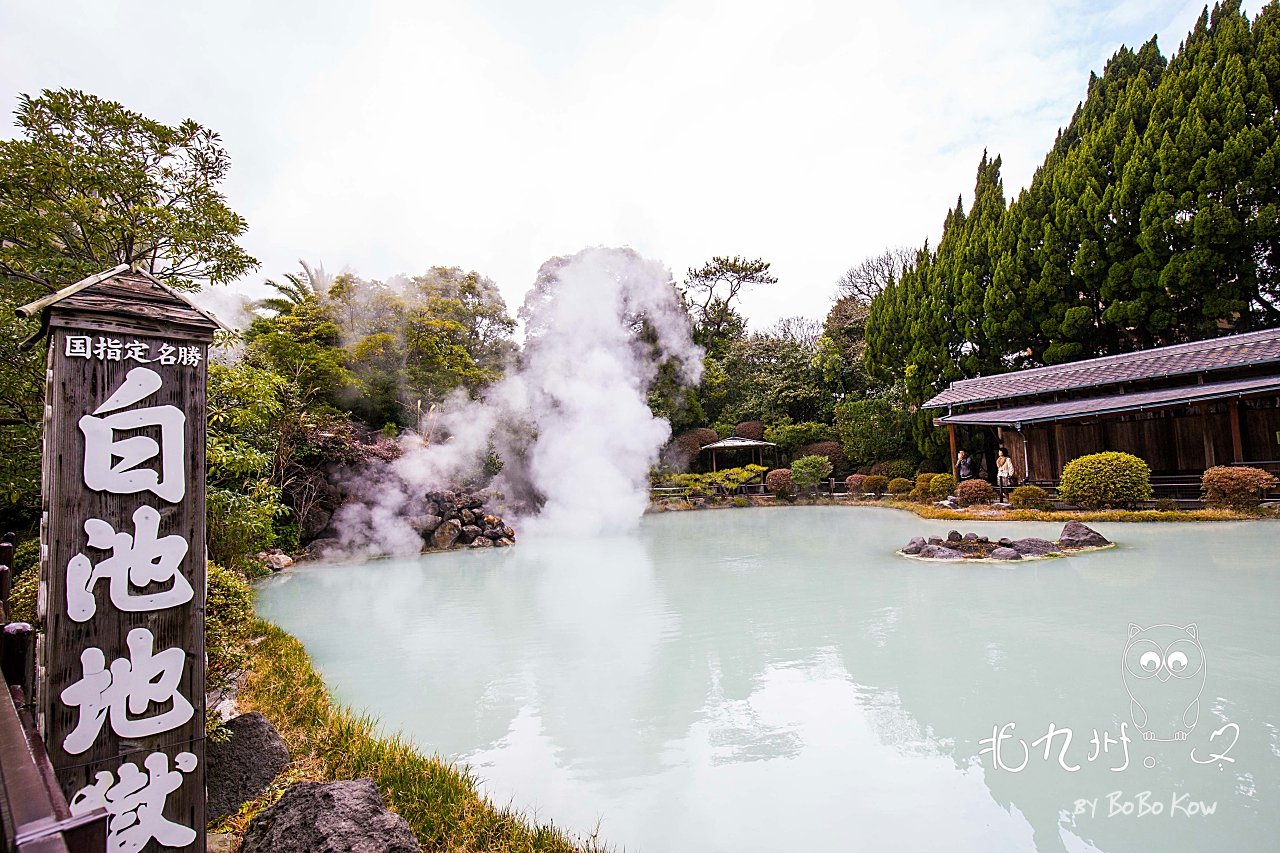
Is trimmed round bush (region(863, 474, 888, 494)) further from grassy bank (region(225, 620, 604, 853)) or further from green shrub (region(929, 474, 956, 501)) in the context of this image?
grassy bank (region(225, 620, 604, 853))

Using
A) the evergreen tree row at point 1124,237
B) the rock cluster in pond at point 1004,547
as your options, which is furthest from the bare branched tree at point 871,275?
the rock cluster in pond at point 1004,547

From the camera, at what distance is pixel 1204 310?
49.6 feet

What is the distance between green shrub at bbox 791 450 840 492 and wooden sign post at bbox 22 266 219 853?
18.9 metres

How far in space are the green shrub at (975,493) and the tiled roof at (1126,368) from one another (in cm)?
298

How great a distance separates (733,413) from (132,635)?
74.9 ft

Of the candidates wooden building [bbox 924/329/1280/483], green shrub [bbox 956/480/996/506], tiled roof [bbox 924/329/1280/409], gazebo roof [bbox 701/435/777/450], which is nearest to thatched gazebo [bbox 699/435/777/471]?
gazebo roof [bbox 701/435/777/450]

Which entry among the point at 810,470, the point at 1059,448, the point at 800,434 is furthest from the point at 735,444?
the point at 1059,448

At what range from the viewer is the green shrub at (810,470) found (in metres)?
19.9

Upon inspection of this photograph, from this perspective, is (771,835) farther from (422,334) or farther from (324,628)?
(422,334)

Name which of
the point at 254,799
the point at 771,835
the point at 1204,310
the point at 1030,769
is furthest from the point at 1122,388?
the point at 254,799

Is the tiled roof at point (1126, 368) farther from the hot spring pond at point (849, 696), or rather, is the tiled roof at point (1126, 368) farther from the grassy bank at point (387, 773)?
the grassy bank at point (387, 773)

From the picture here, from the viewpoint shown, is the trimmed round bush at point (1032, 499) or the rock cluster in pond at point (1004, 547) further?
the trimmed round bush at point (1032, 499)

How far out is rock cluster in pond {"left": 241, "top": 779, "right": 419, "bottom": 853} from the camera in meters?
2.16

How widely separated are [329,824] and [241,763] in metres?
1.17
